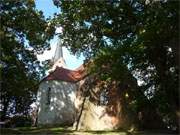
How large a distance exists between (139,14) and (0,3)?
Answer: 12.2 m

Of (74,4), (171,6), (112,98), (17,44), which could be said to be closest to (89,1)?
(74,4)

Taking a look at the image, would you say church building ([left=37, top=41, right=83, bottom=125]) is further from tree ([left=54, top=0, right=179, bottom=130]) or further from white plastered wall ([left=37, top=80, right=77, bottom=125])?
tree ([left=54, top=0, right=179, bottom=130])

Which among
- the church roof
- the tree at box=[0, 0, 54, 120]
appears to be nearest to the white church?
the church roof

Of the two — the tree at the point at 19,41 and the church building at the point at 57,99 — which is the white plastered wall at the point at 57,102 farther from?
the tree at the point at 19,41

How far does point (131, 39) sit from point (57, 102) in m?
28.8

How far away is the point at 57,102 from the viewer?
51375 millimetres

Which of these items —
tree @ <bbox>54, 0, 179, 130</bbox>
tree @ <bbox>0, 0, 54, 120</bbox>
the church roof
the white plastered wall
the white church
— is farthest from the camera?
the church roof

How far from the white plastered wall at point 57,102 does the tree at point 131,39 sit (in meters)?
22.6

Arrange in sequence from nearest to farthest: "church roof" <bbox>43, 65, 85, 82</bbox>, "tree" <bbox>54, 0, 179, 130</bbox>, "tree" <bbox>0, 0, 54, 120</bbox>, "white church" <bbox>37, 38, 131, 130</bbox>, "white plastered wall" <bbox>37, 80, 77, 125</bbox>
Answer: "tree" <bbox>54, 0, 179, 130</bbox> < "tree" <bbox>0, 0, 54, 120</bbox> < "white church" <bbox>37, 38, 131, 130</bbox> < "white plastered wall" <bbox>37, 80, 77, 125</bbox> < "church roof" <bbox>43, 65, 85, 82</bbox>

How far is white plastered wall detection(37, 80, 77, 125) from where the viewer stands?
165ft

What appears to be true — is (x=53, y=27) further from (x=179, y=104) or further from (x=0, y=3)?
(x=179, y=104)

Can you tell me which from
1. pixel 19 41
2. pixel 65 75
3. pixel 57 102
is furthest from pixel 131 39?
pixel 65 75

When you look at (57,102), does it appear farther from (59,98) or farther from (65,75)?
(65,75)

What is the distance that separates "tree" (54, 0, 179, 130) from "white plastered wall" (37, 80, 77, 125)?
22.6 m
